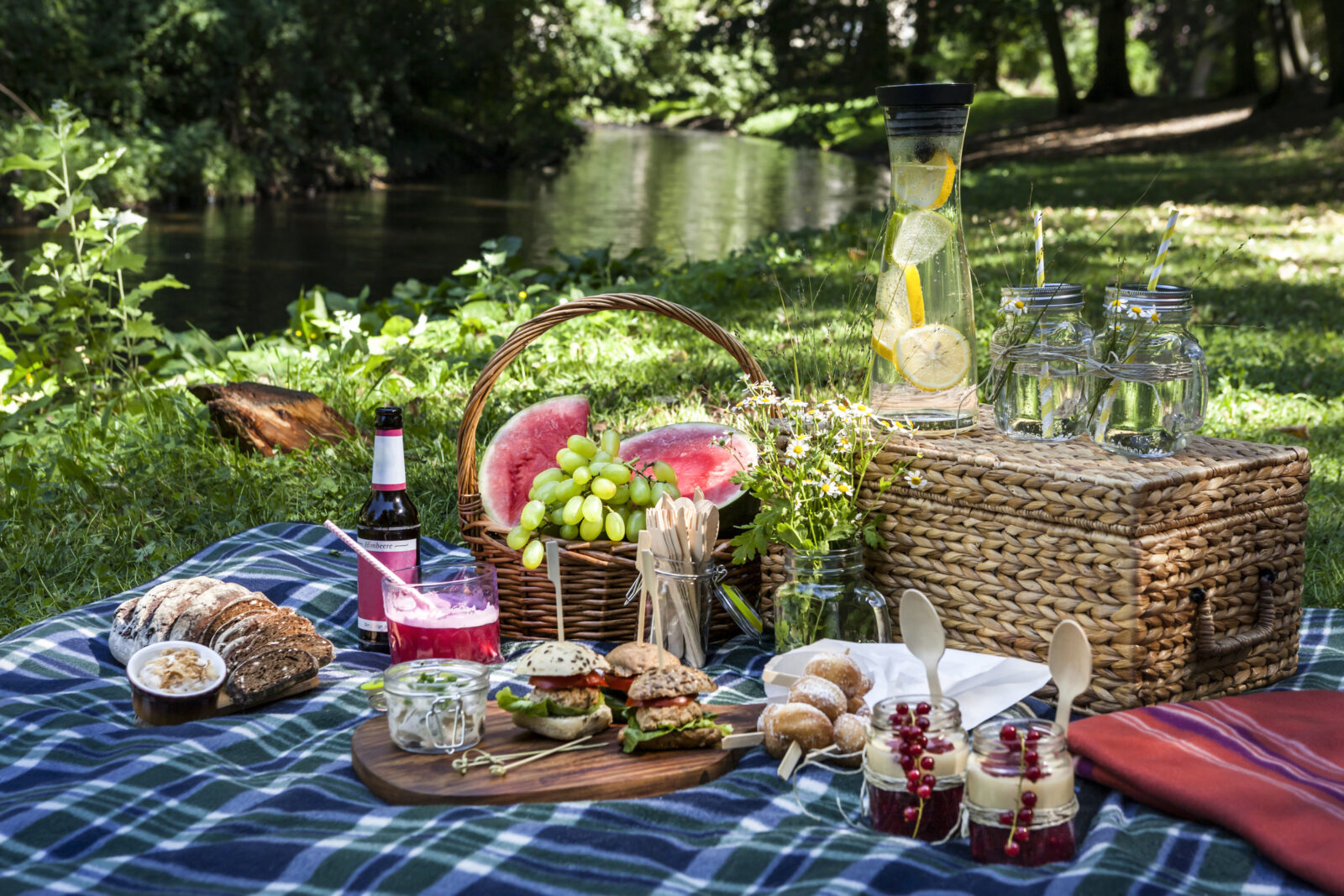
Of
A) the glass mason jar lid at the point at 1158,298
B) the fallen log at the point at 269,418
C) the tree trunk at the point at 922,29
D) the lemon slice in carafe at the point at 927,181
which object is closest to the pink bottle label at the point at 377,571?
the lemon slice in carafe at the point at 927,181

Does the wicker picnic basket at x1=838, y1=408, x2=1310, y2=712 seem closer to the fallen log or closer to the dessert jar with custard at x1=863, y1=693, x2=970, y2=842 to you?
the dessert jar with custard at x1=863, y1=693, x2=970, y2=842

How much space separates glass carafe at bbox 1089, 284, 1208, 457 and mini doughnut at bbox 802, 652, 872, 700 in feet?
2.38

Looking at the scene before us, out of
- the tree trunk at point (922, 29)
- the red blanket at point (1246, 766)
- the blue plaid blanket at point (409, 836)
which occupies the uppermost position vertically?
the tree trunk at point (922, 29)

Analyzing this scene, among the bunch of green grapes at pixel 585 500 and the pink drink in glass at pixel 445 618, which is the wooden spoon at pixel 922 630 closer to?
the bunch of green grapes at pixel 585 500

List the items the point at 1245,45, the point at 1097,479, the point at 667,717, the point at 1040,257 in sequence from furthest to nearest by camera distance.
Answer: the point at 1245,45
the point at 1040,257
the point at 1097,479
the point at 667,717

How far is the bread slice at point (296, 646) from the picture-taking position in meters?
2.45

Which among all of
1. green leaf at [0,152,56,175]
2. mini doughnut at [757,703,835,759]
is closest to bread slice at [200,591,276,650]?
mini doughnut at [757,703,835,759]

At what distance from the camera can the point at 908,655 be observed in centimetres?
236

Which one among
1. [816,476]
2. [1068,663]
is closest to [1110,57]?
[816,476]

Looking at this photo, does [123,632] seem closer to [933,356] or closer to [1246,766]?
[933,356]

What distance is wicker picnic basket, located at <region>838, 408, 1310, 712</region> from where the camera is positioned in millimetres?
2184

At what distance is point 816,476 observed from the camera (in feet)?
8.15

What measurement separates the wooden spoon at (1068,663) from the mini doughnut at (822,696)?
422 millimetres

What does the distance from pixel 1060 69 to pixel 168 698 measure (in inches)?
1246
